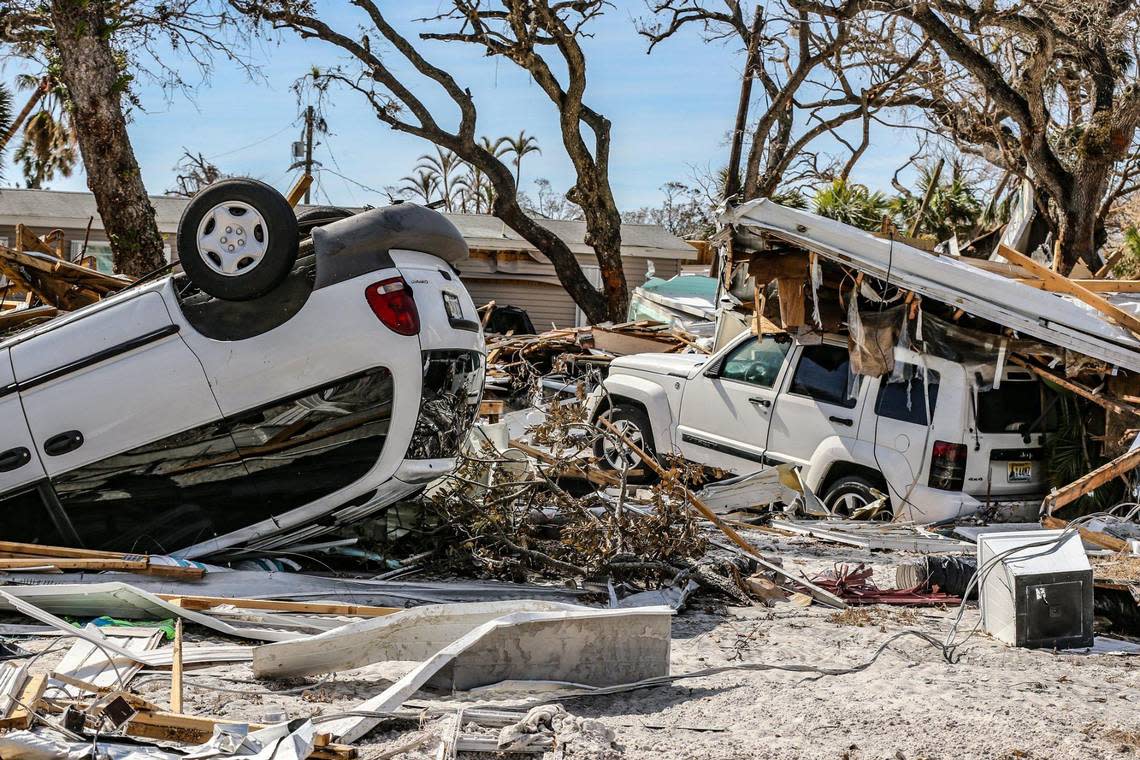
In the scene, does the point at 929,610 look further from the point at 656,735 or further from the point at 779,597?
the point at 656,735

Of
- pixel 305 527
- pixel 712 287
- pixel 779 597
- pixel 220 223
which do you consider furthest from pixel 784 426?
pixel 712 287

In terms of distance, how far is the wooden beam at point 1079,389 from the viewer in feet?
27.7

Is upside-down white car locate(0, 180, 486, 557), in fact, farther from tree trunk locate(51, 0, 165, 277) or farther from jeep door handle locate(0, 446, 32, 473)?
tree trunk locate(51, 0, 165, 277)

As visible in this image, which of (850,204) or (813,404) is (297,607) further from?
(850,204)

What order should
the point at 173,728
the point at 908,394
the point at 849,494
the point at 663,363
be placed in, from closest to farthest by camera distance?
the point at 173,728 < the point at 908,394 < the point at 849,494 < the point at 663,363

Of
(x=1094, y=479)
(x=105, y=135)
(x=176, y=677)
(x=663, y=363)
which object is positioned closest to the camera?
(x=176, y=677)

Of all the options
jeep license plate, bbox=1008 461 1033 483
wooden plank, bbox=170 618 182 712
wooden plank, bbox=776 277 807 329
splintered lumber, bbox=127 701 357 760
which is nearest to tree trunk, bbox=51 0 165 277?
wooden plank, bbox=776 277 807 329

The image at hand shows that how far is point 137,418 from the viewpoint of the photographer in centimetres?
594

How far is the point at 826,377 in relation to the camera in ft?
31.1

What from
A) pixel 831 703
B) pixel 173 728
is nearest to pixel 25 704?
pixel 173 728

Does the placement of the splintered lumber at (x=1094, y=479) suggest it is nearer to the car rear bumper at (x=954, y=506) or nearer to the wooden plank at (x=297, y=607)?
the car rear bumper at (x=954, y=506)

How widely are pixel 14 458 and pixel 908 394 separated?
6.37m

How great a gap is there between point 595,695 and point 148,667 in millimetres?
1775

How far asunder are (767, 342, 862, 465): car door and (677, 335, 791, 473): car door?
150 mm
